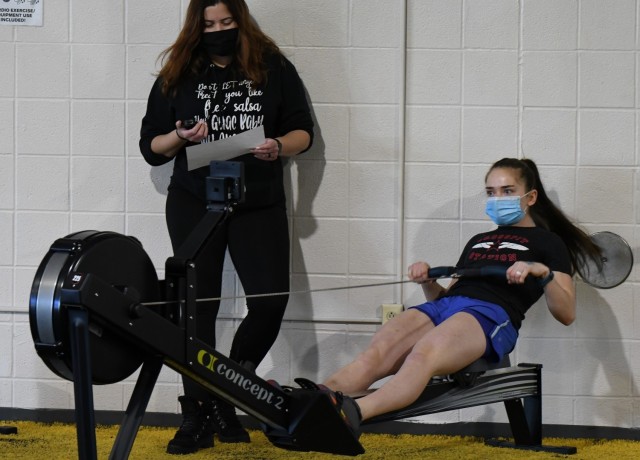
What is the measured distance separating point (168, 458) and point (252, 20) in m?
1.52

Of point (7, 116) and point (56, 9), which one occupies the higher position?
point (56, 9)

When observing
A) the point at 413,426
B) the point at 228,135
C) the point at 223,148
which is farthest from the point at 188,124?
the point at 413,426

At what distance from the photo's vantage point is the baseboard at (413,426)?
3.49 meters

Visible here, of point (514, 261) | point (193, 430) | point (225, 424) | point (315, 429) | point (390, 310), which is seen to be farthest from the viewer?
point (390, 310)

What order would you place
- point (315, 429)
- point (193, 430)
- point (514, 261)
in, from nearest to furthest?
1. point (315, 429)
2. point (514, 261)
3. point (193, 430)

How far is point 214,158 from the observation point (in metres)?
2.90

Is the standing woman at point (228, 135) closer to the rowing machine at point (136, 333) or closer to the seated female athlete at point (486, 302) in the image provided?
the seated female athlete at point (486, 302)

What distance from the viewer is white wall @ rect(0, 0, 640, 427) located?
3.46 meters

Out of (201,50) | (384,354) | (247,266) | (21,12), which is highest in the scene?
(21,12)

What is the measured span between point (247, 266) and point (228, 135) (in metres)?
0.44

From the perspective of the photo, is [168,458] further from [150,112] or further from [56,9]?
[56,9]

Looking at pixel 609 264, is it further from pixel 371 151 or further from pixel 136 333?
pixel 136 333

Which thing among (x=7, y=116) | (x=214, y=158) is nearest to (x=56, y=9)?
(x=7, y=116)

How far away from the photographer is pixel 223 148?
9.52 ft
